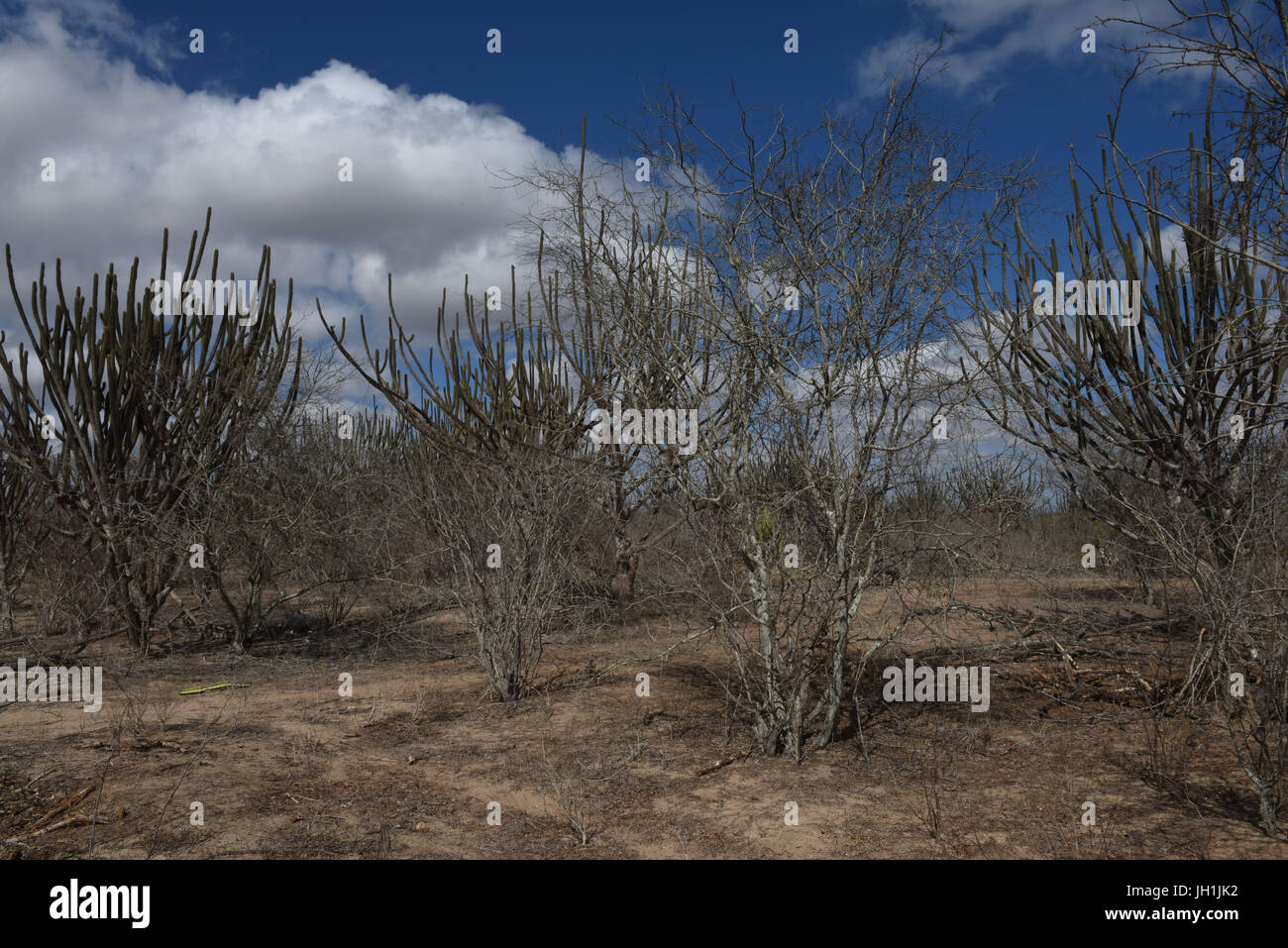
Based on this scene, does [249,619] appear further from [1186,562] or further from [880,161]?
[1186,562]

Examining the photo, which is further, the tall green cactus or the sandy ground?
the tall green cactus

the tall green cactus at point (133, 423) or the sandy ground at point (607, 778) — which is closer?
the sandy ground at point (607, 778)

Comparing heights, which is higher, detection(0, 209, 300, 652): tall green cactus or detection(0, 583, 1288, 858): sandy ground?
detection(0, 209, 300, 652): tall green cactus

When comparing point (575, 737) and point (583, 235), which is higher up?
point (583, 235)

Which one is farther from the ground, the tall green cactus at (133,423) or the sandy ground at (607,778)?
the tall green cactus at (133,423)

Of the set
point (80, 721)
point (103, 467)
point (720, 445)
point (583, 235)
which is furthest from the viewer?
point (103, 467)

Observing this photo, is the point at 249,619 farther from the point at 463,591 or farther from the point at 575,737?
the point at 575,737

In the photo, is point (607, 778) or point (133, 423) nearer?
point (607, 778)

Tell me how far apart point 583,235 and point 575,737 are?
3.52 m

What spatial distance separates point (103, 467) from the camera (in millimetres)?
9680
